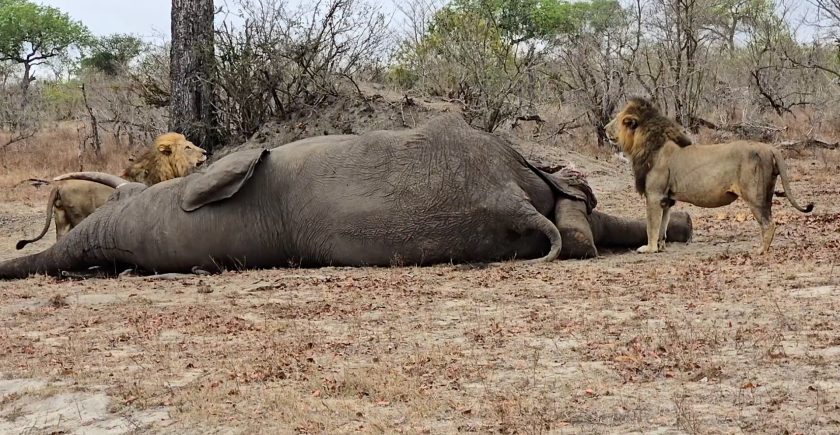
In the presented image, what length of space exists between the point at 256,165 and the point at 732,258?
377 centimetres

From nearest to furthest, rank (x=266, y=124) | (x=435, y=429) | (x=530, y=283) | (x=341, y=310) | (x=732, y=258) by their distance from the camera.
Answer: (x=435, y=429) → (x=341, y=310) → (x=530, y=283) → (x=732, y=258) → (x=266, y=124)

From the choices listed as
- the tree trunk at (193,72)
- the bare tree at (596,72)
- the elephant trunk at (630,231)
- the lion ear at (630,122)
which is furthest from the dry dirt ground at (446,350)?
the bare tree at (596,72)

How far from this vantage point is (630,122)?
8891mm

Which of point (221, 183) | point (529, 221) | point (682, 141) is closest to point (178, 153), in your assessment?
point (221, 183)

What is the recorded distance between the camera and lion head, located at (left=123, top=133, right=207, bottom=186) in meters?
10.9

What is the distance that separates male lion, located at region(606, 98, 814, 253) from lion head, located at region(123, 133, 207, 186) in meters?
4.33

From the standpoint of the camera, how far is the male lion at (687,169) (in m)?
8.05

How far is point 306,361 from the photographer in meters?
5.26

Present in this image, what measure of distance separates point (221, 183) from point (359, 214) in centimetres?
122

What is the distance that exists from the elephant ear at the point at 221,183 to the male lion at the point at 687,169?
2971 mm

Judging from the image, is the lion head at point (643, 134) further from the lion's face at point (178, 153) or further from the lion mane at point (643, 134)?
the lion's face at point (178, 153)

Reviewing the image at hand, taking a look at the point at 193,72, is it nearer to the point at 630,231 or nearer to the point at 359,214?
the point at 359,214

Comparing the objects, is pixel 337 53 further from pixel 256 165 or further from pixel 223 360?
pixel 223 360

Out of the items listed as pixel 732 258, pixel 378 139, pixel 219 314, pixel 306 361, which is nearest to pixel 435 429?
pixel 306 361
